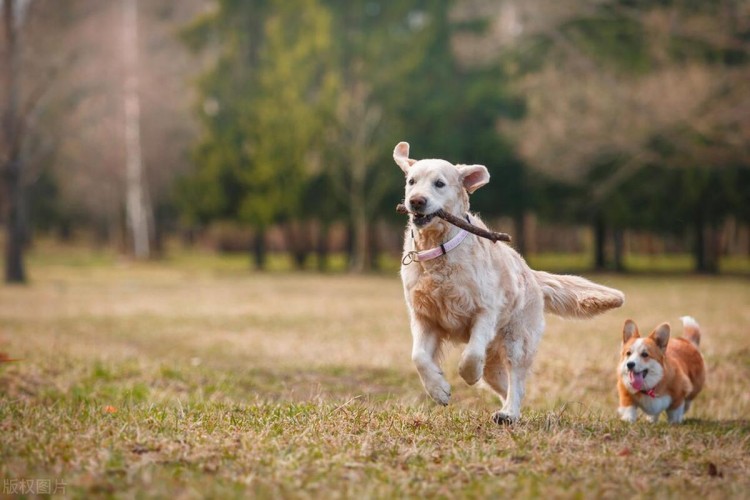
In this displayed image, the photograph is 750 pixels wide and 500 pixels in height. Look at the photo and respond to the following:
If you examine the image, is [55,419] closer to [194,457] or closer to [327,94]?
[194,457]


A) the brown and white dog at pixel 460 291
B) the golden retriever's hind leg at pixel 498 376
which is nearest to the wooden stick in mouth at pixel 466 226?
the brown and white dog at pixel 460 291

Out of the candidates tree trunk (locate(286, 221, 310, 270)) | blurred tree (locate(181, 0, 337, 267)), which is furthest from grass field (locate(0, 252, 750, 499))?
tree trunk (locate(286, 221, 310, 270))

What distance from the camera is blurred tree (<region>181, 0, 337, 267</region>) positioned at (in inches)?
1229

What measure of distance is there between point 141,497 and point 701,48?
2900 cm

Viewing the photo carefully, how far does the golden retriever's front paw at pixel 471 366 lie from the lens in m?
5.20

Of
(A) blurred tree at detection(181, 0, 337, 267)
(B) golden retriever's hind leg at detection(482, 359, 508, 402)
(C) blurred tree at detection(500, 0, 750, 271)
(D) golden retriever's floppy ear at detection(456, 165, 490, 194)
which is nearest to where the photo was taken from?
(D) golden retriever's floppy ear at detection(456, 165, 490, 194)

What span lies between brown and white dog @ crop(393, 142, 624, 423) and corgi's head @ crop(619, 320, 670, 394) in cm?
90

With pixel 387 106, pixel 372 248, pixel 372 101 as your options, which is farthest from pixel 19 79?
pixel 372 248

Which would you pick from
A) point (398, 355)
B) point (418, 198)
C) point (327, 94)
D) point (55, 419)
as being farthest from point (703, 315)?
point (327, 94)

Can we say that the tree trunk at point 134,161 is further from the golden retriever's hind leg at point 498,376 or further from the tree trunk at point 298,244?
the golden retriever's hind leg at point 498,376

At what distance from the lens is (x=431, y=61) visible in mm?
31453

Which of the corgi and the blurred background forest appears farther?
the blurred background forest

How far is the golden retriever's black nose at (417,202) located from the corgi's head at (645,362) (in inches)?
89.4

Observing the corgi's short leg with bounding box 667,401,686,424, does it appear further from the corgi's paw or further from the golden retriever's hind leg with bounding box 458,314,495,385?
the corgi's paw
